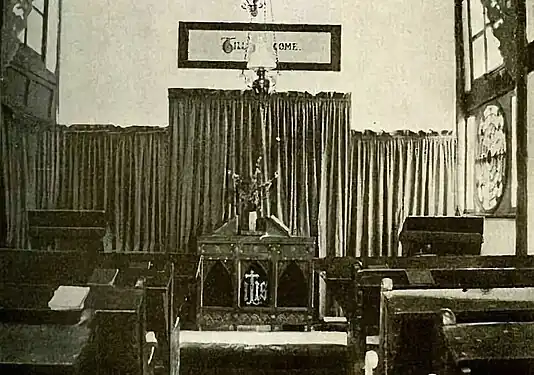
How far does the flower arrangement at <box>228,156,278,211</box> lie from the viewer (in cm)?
411

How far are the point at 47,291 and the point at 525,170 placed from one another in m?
2.14

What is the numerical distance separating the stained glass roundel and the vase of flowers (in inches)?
54.1

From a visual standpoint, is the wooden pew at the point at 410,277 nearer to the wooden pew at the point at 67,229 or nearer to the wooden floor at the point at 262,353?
the wooden floor at the point at 262,353

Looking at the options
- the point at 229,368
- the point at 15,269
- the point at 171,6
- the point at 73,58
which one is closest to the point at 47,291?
the point at 15,269

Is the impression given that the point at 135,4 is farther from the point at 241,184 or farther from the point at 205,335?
the point at 205,335

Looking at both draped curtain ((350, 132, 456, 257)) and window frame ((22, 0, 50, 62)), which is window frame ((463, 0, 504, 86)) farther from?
window frame ((22, 0, 50, 62))

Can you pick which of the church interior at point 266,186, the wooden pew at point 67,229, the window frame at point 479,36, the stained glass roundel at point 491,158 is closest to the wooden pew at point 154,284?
the church interior at point 266,186

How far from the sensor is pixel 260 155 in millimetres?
4320

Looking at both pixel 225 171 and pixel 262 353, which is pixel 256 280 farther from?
pixel 225 171

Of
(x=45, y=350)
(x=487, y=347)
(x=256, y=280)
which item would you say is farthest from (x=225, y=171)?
(x=487, y=347)

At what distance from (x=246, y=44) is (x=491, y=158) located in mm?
1300

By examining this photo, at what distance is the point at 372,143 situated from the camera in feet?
13.4

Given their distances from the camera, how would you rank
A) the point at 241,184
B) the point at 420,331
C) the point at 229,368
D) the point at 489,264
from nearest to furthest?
the point at 420,331 < the point at 489,264 < the point at 229,368 < the point at 241,184

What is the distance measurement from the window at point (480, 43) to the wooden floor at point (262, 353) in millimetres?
1847
